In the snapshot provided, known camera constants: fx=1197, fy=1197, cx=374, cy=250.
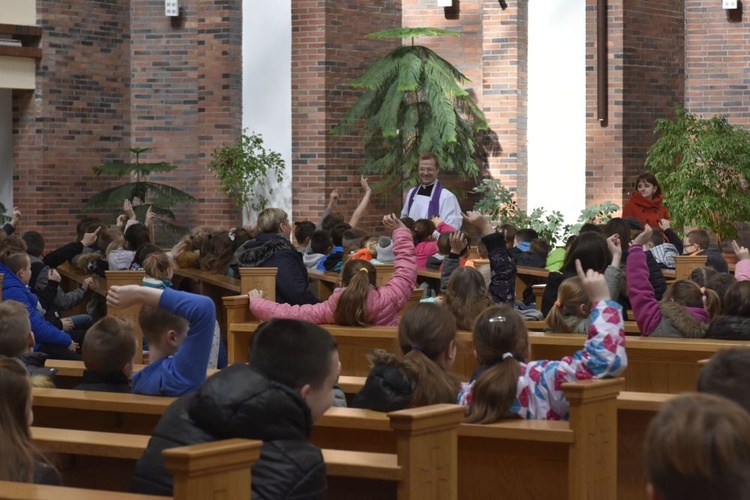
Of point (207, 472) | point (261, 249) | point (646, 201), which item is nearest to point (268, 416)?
point (207, 472)

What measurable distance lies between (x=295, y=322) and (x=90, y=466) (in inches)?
53.3

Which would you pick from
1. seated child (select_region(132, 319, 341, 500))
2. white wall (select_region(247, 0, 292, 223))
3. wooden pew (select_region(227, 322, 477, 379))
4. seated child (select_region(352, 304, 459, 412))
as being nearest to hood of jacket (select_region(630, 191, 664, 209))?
white wall (select_region(247, 0, 292, 223))

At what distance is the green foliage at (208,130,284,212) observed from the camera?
585 inches

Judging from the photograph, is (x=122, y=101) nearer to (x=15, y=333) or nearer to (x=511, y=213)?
(x=511, y=213)

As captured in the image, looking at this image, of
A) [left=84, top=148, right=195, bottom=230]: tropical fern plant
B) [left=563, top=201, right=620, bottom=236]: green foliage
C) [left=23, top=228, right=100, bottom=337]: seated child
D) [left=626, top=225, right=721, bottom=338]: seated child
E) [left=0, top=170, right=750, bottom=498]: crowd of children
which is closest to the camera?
[left=0, top=170, right=750, bottom=498]: crowd of children

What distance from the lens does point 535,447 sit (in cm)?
427

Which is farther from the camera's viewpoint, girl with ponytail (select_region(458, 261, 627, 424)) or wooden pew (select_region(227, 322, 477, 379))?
wooden pew (select_region(227, 322, 477, 379))

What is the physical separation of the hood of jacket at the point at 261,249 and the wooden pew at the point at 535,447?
158 inches

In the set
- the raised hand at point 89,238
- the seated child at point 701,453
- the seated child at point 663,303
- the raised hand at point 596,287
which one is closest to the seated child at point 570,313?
the seated child at point 663,303

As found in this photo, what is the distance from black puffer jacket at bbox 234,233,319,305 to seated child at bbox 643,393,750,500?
6282 mm

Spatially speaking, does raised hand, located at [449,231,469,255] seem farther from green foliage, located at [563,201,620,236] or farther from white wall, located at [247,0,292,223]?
white wall, located at [247,0,292,223]

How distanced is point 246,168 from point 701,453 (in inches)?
514

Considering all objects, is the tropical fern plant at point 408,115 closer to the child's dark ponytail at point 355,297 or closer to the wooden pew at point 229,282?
the wooden pew at point 229,282

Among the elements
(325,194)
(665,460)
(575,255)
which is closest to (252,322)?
(575,255)
